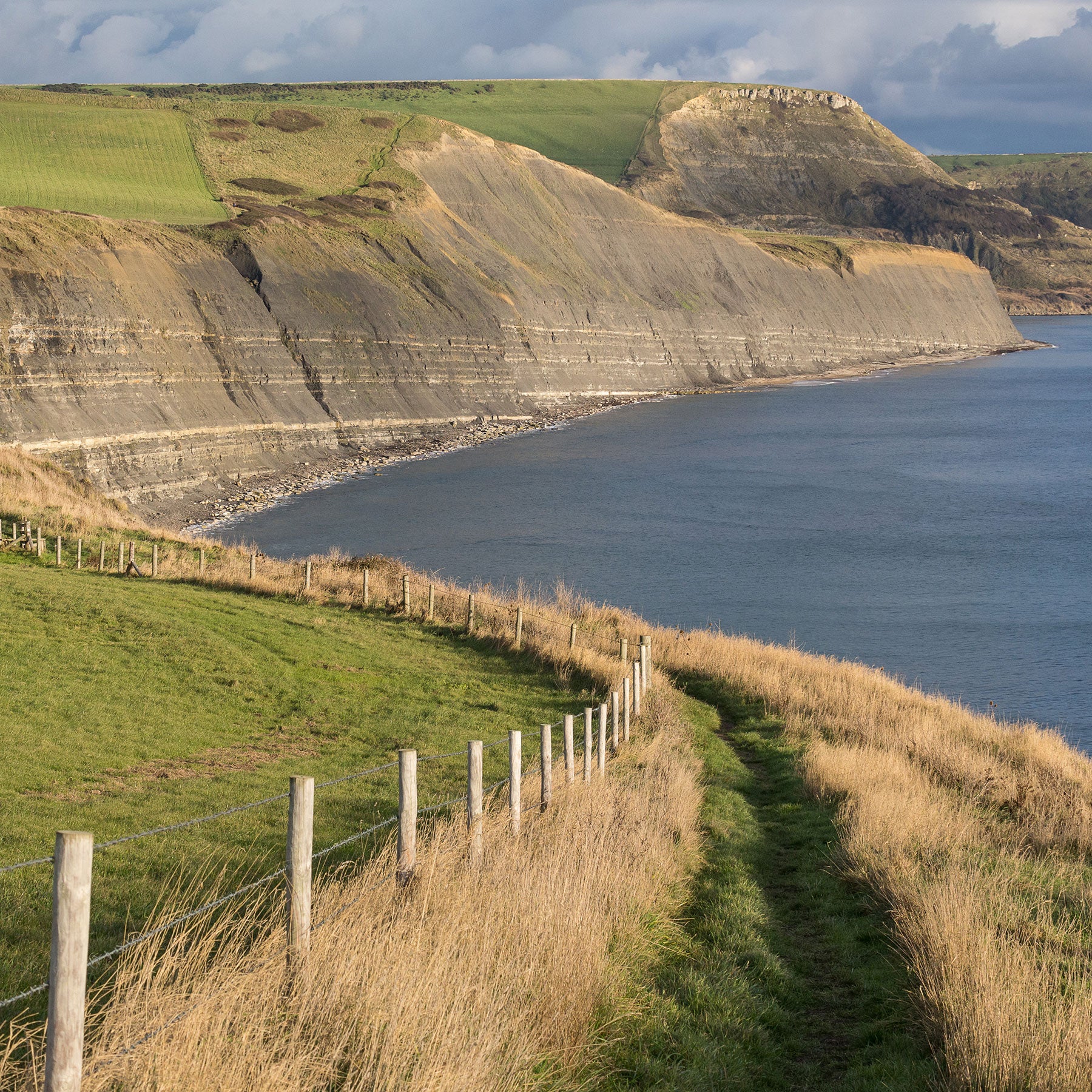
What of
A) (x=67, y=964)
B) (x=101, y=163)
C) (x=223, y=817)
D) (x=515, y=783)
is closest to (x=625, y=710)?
(x=223, y=817)

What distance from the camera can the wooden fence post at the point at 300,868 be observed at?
21.4 feet

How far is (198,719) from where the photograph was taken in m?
17.9

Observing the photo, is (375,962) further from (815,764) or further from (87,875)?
(815,764)

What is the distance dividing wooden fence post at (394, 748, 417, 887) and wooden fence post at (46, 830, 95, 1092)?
3.26 metres

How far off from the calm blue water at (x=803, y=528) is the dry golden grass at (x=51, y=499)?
764 centimetres

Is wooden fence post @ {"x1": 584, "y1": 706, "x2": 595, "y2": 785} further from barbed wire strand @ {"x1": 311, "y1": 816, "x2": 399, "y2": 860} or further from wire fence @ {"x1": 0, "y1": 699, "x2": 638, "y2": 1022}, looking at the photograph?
barbed wire strand @ {"x1": 311, "y1": 816, "x2": 399, "y2": 860}

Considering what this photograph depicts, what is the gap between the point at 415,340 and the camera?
275 ft

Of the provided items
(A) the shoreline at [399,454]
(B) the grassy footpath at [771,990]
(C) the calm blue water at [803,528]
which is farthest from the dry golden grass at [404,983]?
(A) the shoreline at [399,454]

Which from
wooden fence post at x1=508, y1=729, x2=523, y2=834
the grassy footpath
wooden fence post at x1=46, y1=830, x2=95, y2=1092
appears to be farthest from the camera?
wooden fence post at x1=508, y1=729, x2=523, y2=834

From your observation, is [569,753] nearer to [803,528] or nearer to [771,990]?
[771,990]

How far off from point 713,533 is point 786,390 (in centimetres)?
6940

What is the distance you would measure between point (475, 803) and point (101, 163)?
105m

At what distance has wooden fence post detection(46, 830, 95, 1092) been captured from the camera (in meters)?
4.66

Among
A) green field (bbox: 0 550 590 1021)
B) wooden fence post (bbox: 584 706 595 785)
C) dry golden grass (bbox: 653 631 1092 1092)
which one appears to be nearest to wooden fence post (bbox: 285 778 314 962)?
green field (bbox: 0 550 590 1021)
